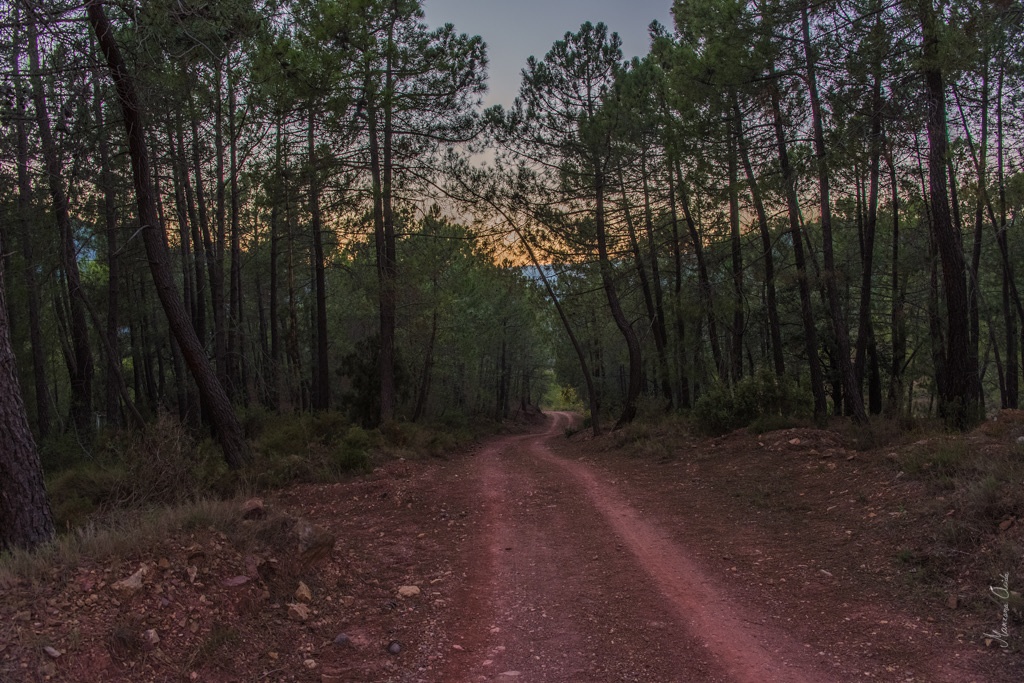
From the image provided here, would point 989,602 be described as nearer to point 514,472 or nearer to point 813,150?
point 514,472

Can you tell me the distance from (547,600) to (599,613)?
515mm

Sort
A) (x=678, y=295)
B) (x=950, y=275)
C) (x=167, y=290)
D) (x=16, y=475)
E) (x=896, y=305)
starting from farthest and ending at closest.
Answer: (x=896, y=305) < (x=678, y=295) < (x=167, y=290) < (x=950, y=275) < (x=16, y=475)

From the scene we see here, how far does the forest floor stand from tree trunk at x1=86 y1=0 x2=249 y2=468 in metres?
3.54

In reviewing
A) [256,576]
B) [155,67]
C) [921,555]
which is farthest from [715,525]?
[155,67]

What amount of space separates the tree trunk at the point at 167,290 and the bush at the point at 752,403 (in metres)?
9.31

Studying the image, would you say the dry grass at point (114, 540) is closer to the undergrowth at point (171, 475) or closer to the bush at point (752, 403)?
the undergrowth at point (171, 475)

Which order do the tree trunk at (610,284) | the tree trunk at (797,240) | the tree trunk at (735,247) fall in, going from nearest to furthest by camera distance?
1. the tree trunk at (797,240)
2. the tree trunk at (735,247)
3. the tree trunk at (610,284)

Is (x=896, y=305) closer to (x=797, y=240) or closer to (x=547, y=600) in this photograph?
(x=797, y=240)

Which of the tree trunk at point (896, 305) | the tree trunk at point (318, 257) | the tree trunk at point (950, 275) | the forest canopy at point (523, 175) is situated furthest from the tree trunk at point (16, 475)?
A: the tree trunk at point (896, 305)

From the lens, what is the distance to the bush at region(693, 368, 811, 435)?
13.0 m

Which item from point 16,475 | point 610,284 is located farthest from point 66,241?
point 610,284

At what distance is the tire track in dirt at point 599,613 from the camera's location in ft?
13.5

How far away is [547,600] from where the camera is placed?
17.5 ft

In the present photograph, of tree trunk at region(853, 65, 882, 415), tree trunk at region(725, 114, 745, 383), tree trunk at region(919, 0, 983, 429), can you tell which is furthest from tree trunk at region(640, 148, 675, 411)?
tree trunk at region(919, 0, 983, 429)
